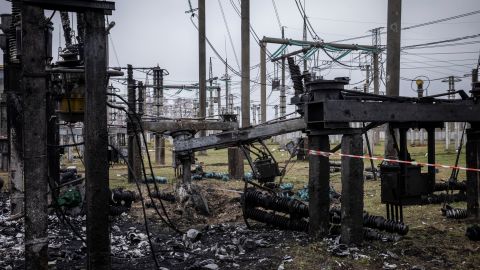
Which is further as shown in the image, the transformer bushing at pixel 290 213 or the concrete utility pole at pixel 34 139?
the transformer bushing at pixel 290 213

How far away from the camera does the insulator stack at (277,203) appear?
7.52 m

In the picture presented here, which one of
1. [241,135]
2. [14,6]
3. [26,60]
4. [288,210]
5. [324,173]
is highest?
[14,6]

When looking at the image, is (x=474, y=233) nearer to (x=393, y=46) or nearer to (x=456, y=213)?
(x=456, y=213)

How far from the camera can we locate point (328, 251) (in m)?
6.17

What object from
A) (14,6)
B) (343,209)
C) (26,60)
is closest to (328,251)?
(343,209)

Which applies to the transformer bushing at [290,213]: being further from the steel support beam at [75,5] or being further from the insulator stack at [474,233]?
the steel support beam at [75,5]

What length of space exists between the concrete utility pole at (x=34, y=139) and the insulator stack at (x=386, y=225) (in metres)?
4.95

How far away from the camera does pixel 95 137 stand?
4.75 meters

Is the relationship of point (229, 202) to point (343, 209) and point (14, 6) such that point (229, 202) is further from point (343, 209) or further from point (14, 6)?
point (14, 6)

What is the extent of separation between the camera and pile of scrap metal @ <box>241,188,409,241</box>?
6906 mm

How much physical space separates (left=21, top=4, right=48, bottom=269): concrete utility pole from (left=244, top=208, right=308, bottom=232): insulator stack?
4224 mm

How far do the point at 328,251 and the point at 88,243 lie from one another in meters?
3.33

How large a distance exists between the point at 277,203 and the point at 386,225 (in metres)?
1.91

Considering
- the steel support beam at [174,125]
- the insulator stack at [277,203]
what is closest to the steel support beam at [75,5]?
the insulator stack at [277,203]
